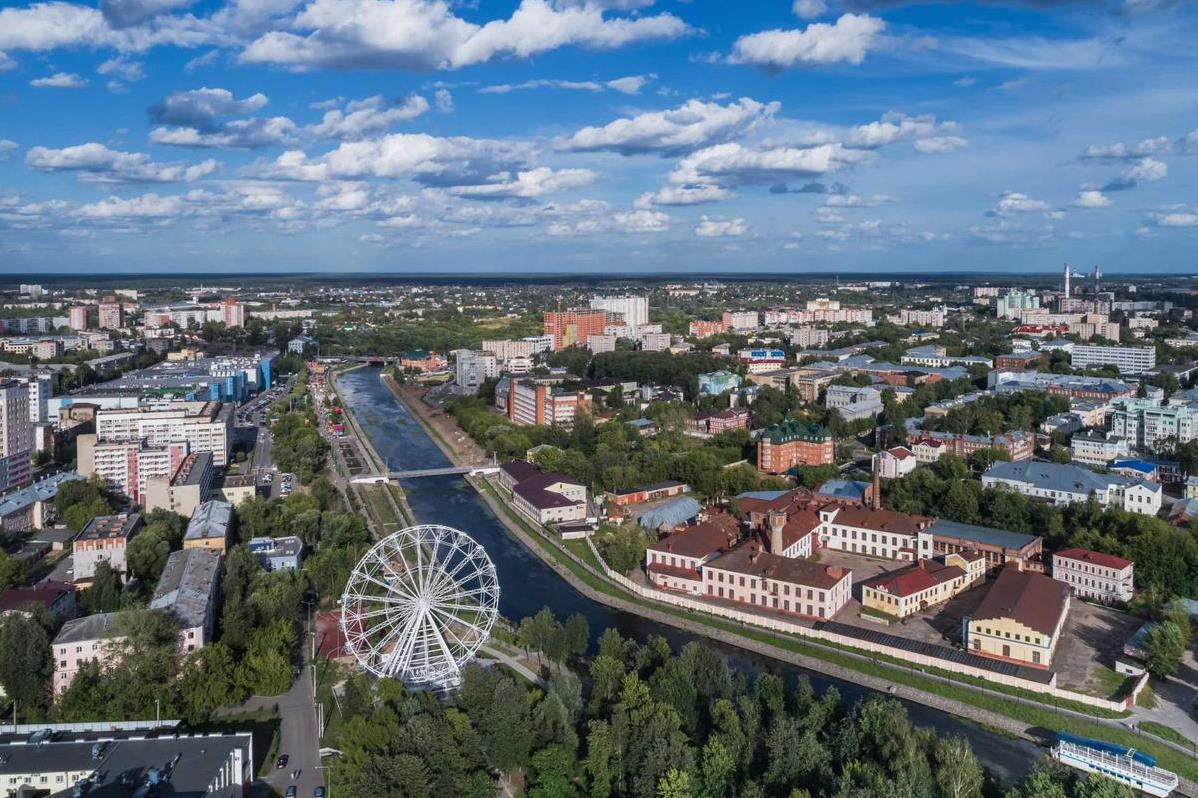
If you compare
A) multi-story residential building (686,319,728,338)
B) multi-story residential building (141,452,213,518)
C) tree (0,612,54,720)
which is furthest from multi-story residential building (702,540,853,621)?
multi-story residential building (686,319,728,338)

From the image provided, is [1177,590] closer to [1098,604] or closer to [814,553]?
[1098,604]

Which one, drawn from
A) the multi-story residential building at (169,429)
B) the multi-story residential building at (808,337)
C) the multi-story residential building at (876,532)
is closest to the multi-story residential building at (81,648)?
the multi-story residential building at (876,532)

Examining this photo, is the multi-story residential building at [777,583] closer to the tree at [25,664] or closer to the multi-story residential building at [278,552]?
the multi-story residential building at [278,552]

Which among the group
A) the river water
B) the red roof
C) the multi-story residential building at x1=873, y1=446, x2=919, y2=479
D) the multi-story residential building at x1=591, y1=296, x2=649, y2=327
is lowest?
the river water

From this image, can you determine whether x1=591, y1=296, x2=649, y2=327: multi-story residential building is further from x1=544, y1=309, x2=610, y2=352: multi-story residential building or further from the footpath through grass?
the footpath through grass

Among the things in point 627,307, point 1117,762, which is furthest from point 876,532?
point 627,307

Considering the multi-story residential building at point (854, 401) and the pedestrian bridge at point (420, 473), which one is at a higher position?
the multi-story residential building at point (854, 401)

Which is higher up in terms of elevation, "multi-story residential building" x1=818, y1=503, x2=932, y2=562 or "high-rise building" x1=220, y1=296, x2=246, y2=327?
"high-rise building" x1=220, y1=296, x2=246, y2=327
